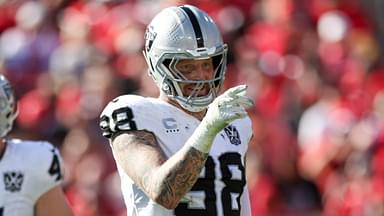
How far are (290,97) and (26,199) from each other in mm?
3417

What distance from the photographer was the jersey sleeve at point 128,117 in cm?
437

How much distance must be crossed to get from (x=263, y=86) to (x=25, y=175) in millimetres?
3385

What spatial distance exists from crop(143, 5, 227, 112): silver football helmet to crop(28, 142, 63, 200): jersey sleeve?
120 cm

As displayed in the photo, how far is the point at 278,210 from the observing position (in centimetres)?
829

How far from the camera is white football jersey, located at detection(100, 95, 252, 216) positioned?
4391 mm

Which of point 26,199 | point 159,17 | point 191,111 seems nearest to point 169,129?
point 191,111

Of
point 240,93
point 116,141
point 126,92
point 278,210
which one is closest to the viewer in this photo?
point 240,93

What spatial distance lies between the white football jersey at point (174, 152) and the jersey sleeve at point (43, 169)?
43.0 inches

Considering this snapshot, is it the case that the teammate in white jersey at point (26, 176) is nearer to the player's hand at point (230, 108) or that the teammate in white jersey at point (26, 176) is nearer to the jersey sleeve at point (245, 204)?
the jersey sleeve at point (245, 204)

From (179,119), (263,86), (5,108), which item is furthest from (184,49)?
(263,86)

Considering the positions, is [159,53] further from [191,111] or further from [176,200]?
[176,200]

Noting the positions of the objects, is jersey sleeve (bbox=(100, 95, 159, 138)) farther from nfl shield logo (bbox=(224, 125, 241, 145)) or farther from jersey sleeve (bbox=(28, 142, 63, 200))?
jersey sleeve (bbox=(28, 142, 63, 200))

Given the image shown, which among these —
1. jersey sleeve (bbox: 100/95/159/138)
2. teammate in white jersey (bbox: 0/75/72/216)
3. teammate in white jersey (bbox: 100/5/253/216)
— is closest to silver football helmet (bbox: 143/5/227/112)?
teammate in white jersey (bbox: 100/5/253/216)

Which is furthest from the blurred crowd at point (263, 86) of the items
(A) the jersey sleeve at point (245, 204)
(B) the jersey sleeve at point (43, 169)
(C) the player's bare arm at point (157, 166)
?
(C) the player's bare arm at point (157, 166)
